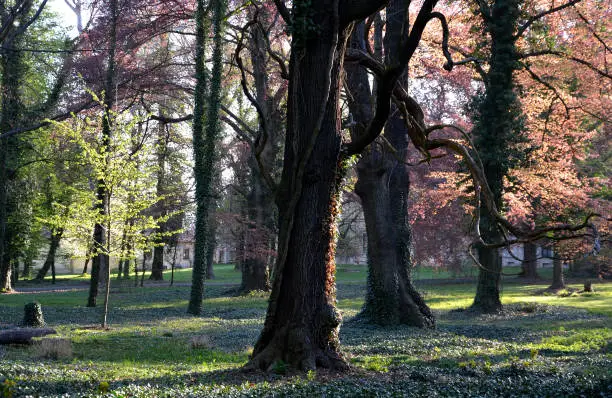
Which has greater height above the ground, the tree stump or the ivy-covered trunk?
the ivy-covered trunk

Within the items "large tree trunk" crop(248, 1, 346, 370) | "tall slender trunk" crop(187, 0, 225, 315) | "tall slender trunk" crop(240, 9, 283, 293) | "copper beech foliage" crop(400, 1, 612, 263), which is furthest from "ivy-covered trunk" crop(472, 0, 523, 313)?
"large tree trunk" crop(248, 1, 346, 370)

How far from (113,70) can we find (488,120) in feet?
46.1

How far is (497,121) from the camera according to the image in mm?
21391

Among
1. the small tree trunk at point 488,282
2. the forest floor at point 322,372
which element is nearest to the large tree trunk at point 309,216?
the forest floor at point 322,372

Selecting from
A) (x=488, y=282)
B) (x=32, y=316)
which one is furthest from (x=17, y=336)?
(x=488, y=282)

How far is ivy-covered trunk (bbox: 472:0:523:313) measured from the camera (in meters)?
21.1

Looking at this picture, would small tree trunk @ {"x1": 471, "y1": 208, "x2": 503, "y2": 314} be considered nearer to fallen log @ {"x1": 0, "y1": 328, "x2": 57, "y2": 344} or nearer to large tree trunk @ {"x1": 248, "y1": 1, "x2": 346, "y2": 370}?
large tree trunk @ {"x1": 248, "y1": 1, "x2": 346, "y2": 370}

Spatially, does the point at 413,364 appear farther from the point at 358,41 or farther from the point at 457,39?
the point at 457,39

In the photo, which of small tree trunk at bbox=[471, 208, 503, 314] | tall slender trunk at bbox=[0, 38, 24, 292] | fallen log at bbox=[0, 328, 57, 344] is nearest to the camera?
fallen log at bbox=[0, 328, 57, 344]

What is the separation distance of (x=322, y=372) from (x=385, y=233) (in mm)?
9570

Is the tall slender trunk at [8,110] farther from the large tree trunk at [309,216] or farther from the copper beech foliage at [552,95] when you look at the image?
the large tree trunk at [309,216]

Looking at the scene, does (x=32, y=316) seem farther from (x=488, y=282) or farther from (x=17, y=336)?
(x=488, y=282)

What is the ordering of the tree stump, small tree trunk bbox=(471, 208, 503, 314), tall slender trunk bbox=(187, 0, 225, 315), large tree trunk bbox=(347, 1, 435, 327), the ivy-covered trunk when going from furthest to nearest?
small tree trunk bbox=(471, 208, 503, 314), the ivy-covered trunk, tall slender trunk bbox=(187, 0, 225, 315), large tree trunk bbox=(347, 1, 435, 327), the tree stump

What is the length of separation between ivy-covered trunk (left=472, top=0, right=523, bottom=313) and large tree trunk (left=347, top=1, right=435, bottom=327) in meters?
5.48
